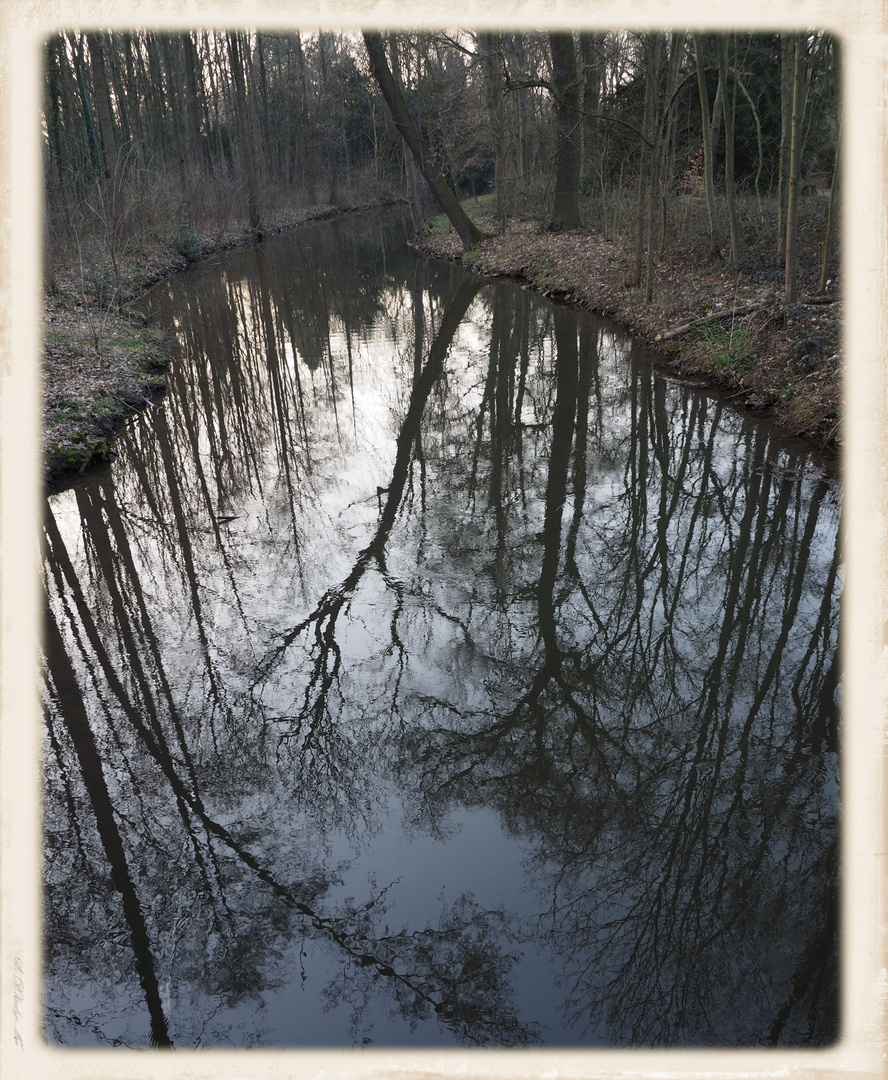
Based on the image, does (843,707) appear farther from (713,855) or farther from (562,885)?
(562,885)

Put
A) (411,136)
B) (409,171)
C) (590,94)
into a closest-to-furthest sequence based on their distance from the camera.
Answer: (590,94), (411,136), (409,171)

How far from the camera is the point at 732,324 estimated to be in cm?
1106

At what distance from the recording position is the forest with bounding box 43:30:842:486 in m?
11.2

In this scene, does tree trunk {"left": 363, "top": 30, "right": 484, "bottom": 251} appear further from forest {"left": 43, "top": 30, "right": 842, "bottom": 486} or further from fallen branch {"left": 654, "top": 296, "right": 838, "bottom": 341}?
fallen branch {"left": 654, "top": 296, "right": 838, "bottom": 341}

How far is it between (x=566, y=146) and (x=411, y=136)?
15.0 feet

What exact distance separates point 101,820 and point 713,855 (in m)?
3.26

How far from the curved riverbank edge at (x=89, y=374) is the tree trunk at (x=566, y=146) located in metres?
12.3

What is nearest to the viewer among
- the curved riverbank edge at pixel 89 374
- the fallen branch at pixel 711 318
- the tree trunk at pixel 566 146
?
the curved riverbank edge at pixel 89 374

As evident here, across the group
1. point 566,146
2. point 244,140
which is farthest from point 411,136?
point 244,140

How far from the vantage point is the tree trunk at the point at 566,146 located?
19703 millimetres

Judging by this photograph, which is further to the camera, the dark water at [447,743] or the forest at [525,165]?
the forest at [525,165]

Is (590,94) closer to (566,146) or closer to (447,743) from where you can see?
(566,146)

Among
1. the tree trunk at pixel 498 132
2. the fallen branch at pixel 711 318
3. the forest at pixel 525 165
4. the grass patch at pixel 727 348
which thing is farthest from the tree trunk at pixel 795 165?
the tree trunk at pixel 498 132

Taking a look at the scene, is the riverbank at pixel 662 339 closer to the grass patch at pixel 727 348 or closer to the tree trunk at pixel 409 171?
the grass patch at pixel 727 348
